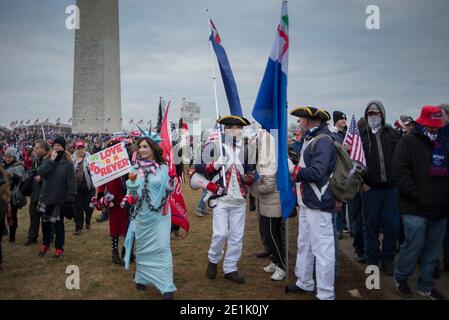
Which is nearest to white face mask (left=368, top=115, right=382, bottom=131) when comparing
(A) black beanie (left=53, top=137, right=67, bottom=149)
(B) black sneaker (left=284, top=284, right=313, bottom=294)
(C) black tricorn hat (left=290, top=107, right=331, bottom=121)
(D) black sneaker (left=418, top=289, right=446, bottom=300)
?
(C) black tricorn hat (left=290, top=107, right=331, bottom=121)

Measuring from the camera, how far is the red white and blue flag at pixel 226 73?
542 cm

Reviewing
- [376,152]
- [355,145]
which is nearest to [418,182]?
[376,152]

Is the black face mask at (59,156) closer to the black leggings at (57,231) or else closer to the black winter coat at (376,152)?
the black leggings at (57,231)

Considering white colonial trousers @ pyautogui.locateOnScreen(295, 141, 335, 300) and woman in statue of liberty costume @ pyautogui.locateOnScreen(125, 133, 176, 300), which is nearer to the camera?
white colonial trousers @ pyautogui.locateOnScreen(295, 141, 335, 300)

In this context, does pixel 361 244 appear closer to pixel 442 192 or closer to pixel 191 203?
pixel 442 192

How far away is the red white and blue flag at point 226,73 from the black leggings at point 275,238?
1651 millimetres

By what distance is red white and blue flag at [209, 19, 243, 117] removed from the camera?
542cm

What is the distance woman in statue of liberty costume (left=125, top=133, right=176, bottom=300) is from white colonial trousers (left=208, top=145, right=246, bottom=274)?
745 mm

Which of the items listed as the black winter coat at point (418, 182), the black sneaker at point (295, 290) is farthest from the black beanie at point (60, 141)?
the black winter coat at point (418, 182)

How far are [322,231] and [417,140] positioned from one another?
1621 mm

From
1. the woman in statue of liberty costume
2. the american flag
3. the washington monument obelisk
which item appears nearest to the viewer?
the woman in statue of liberty costume

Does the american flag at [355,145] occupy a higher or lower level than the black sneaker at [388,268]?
higher

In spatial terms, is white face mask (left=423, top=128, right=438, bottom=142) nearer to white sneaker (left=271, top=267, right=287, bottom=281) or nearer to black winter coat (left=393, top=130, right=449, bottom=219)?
black winter coat (left=393, top=130, right=449, bottom=219)

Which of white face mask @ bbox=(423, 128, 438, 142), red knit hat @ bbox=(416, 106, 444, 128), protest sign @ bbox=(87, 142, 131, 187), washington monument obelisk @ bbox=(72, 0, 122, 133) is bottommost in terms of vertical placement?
protest sign @ bbox=(87, 142, 131, 187)
